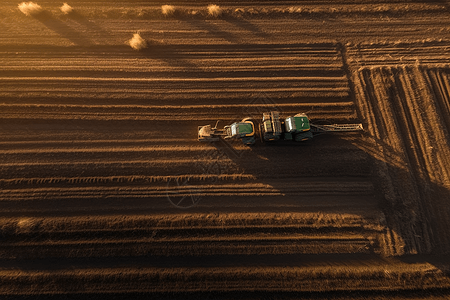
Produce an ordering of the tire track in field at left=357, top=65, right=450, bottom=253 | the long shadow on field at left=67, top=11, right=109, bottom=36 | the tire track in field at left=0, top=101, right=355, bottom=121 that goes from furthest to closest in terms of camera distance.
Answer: the long shadow on field at left=67, top=11, right=109, bottom=36 < the tire track in field at left=0, top=101, right=355, bottom=121 < the tire track in field at left=357, top=65, right=450, bottom=253

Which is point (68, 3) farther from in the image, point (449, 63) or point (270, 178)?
point (449, 63)

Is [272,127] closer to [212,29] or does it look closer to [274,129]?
[274,129]

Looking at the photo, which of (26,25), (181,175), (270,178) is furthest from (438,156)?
(26,25)

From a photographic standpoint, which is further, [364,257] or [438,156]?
[438,156]

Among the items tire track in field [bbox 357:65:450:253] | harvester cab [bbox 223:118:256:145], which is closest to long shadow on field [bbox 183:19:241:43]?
harvester cab [bbox 223:118:256:145]

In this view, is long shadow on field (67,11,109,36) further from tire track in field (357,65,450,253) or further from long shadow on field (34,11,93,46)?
tire track in field (357,65,450,253)

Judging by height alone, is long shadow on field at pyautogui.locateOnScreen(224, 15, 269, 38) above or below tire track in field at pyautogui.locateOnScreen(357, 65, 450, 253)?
above

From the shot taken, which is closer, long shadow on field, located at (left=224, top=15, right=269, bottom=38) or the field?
the field

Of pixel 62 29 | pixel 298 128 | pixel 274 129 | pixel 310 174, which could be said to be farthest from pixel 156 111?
pixel 310 174
